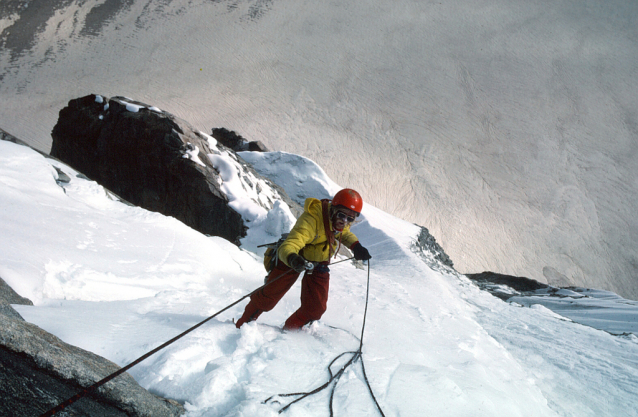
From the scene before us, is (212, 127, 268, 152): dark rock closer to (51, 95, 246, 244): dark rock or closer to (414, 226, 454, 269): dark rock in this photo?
(51, 95, 246, 244): dark rock

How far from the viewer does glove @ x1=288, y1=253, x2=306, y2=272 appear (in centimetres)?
243

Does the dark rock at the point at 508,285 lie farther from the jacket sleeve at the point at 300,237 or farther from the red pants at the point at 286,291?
the jacket sleeve at the point at 300,237

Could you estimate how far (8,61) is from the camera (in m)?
28.1

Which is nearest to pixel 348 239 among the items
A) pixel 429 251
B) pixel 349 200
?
pixel 349 200

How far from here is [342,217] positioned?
2717 mm

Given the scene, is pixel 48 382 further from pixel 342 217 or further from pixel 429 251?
pixel 429 251

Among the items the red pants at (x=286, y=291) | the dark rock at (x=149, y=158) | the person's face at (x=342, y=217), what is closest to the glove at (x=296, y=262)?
the red pants at (x=286, y=291)

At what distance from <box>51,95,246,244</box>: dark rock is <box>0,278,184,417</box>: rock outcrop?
4.80m

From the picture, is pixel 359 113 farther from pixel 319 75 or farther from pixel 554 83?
pixel 554 83

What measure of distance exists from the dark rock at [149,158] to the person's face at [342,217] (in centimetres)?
375

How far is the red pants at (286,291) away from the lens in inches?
109

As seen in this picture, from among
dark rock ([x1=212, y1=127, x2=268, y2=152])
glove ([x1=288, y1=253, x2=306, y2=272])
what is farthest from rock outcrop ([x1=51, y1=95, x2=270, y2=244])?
dark rock ([x1=212, y1=127, x2=268, y2=152])

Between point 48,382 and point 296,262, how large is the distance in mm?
A: 1485

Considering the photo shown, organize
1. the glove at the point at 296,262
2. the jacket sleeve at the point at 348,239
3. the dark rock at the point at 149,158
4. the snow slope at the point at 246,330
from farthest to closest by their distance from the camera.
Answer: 1. the dark rock at the point at 149,158
2. the jacket sleeve at the point at 348,239
3. the glove at the point at 296,262
4. the snow slope at the point at 246,330
